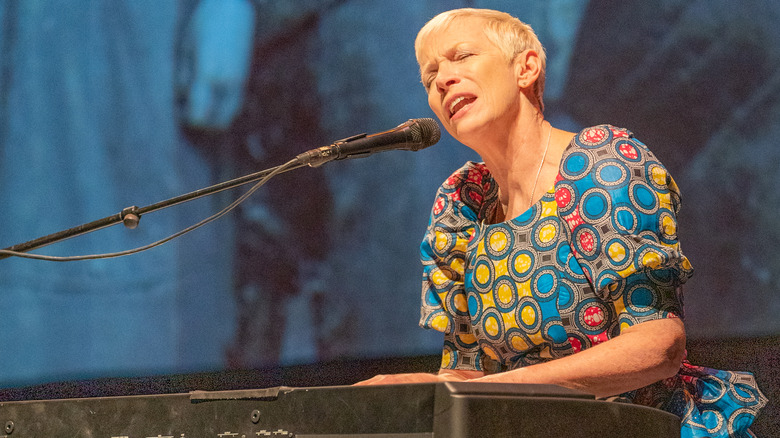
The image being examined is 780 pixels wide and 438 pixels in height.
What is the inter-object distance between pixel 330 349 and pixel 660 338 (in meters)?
1.27

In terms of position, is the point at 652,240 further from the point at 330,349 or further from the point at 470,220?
the point at 330,349

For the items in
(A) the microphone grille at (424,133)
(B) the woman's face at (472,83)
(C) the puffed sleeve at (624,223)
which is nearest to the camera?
(C) the puffed sleeve at (624,223)

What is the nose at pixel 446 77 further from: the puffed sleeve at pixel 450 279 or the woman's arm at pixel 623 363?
the woman's arm at pixel 623 363

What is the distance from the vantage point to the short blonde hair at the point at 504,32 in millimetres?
1700

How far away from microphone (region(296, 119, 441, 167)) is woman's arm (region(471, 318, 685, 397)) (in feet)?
1.60

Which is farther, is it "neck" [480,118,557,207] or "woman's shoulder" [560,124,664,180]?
"neck" [480,118,557,207]

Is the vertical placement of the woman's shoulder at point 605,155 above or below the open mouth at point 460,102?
below

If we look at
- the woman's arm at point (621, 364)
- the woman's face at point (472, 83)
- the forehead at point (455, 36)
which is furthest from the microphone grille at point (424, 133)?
the woman's arm at point (621, 364)

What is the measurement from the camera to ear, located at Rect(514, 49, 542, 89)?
171 cm

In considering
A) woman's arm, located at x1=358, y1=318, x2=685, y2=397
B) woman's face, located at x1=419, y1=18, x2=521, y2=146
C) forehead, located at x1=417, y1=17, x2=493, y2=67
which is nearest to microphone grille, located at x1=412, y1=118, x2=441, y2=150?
woman's face, located at x1=419, y1=18, x2=521, y2=146

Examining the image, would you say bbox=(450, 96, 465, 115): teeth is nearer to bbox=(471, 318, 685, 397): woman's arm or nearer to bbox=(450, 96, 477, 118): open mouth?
bbox=(450, 96, 477, 118): open mouth

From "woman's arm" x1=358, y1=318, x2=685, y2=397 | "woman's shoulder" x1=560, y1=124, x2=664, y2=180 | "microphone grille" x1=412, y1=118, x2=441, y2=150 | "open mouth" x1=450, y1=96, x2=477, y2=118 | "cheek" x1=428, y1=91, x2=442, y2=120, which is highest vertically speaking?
"cheek" x1=428, y1=91, x2=442, y2=120

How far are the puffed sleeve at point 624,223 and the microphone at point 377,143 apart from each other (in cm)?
28

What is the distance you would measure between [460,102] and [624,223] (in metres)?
0.46
